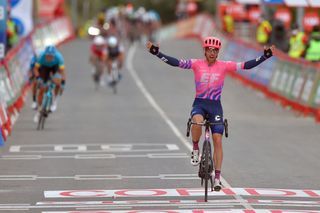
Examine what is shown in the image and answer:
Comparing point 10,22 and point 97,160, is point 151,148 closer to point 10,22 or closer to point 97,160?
point 97,160

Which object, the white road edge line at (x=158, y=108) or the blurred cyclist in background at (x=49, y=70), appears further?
the blurred cyclist in background at (x=49, y=70)

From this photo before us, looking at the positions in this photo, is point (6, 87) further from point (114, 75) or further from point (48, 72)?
point (114, 75)

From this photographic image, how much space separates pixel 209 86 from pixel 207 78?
0.10 metres

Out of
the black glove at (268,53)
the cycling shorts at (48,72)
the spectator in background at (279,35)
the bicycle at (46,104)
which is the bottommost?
the bicycle at (46,104)

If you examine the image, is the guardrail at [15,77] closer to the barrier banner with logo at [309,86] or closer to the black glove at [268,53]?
the barrier banner with logo at [309,86]

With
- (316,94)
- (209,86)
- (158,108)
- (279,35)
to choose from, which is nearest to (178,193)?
(209,86)

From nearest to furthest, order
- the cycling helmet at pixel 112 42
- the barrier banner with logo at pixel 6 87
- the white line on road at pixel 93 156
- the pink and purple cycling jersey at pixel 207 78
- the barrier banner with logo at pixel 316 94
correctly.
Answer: the pink and purple cycling jersey at pixel 207 78 → the white line on road at pixel 93 156 → the barrier banner with logo at pixel 6 87 → the barrier banner with logo at pixel 316 94 → the cycling helmet at pixel 112 42

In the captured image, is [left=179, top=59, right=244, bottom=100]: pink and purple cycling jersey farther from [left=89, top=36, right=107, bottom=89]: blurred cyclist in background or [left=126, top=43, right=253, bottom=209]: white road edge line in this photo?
[left=89, top=36, right=107, bottom=89]: blurred cyclist in background

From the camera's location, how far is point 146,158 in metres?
20.0

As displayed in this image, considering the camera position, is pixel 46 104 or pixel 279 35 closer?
pixel 46 104

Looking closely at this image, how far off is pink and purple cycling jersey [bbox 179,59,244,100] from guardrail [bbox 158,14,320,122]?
1262cm

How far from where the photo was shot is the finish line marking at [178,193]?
49.8ft

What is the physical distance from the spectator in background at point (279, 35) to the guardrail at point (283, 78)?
106 cm

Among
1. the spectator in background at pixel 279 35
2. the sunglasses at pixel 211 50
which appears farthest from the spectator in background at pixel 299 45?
the sunglasses at pixel 211 50
